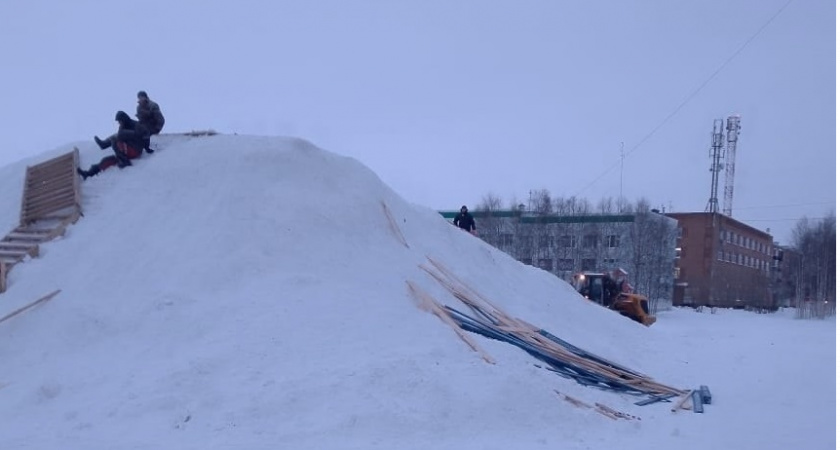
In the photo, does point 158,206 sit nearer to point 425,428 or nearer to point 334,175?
point 334,175

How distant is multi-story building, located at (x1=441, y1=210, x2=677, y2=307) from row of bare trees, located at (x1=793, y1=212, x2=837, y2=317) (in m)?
7.99

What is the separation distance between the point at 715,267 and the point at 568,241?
15.5 meters

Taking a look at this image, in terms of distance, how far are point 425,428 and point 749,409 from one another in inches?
216

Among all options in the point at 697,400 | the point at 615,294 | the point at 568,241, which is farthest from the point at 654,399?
the point at 568,241

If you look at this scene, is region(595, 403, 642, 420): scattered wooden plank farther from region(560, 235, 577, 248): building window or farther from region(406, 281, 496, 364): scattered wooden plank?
region(560, 235, 577, 248): building window

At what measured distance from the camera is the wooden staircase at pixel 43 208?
1284cm

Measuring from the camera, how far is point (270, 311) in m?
10.6

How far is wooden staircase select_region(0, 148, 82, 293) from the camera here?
42.1ft

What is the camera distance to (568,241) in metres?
Answer: 46.3

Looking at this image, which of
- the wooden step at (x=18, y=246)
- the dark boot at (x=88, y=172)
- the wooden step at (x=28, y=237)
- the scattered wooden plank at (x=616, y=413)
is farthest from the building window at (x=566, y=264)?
the scattered wooden plank at (x=616, y=413)

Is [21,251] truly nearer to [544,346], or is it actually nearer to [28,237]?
[28,237]

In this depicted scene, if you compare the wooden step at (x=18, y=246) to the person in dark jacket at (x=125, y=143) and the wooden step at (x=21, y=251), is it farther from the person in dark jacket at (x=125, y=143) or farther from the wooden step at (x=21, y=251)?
the person in dark jacket at (x=125, y=143)

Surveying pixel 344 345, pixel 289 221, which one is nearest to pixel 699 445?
pixel 344 345

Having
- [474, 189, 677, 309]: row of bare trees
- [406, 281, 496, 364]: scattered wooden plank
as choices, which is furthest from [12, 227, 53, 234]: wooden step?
[474, 189, 677, 309]: row of bare trees
